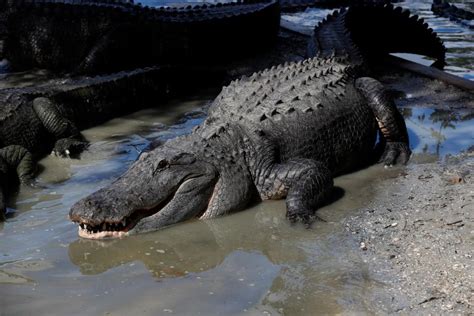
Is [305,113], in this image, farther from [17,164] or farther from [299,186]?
[17,164]

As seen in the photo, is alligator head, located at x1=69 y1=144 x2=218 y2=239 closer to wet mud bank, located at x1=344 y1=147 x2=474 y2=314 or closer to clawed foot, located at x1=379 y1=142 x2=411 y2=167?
wet mud bank, located at x1=344 y1=147 x2=474 y2=314

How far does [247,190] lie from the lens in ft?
16.2

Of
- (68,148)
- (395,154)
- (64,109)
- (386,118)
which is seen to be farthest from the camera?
(64,109)

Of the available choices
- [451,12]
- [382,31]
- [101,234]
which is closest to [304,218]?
[101,234]

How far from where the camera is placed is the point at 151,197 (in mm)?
4539

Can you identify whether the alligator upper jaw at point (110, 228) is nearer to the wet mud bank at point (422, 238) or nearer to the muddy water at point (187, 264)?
the muddy water at point (187, 264)

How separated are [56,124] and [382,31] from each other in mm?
4558

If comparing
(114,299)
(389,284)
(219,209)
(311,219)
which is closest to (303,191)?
(311,219)

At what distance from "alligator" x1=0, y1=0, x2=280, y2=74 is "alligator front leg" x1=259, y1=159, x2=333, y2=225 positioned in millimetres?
4619

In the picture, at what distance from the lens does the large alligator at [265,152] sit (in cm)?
454

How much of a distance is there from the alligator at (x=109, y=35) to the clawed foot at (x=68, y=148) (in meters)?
2.81

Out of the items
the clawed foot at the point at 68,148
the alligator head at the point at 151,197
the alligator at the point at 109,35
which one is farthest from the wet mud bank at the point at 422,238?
the alligator at the point at 109,35

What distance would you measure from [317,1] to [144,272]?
442 inches

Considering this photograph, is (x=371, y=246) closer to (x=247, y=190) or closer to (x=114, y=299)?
(x=247, y=190)
